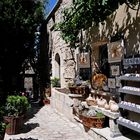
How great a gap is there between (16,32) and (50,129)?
6.36 m

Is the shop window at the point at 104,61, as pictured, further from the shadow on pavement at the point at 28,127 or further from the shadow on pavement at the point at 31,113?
the shadow on pavement at the point at 31,113

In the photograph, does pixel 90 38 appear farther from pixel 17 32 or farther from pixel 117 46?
pixel 17 32

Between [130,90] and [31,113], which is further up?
[130,90]

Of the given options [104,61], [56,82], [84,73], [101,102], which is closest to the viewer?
[101,102]

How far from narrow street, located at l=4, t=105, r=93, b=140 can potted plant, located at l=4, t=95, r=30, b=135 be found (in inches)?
7.1

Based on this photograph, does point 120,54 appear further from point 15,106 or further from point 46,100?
point 46,100

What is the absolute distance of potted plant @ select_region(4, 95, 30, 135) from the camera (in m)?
7.71

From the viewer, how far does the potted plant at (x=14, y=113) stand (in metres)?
7.71

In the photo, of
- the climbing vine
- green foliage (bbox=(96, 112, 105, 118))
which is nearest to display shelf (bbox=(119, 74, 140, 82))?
green foliage (bbox=(96, 112, 105, 118))

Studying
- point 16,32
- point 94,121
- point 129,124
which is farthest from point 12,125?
point 16,32

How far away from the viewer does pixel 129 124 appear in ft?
19.2

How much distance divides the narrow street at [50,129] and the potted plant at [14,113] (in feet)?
0.59

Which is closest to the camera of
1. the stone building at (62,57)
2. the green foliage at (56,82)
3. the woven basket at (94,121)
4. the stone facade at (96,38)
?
the stone facade at (96,38)

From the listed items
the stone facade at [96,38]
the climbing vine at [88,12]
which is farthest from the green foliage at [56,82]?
the climbing vine at [88,12]
